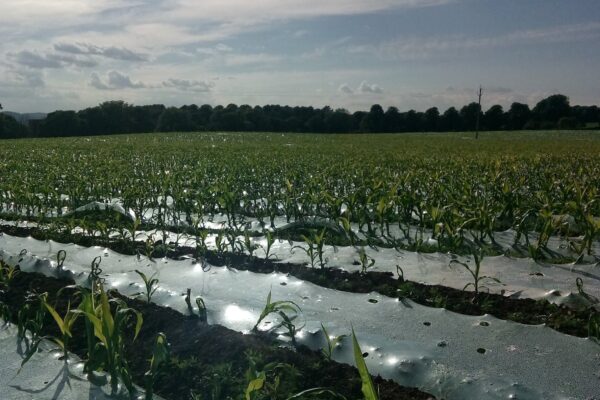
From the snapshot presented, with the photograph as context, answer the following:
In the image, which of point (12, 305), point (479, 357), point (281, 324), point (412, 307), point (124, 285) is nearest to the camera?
point (479, 357)

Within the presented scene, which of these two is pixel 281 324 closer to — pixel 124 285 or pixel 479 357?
pixel 479 357

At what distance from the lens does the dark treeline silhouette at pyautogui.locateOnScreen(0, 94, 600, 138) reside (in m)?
55.9

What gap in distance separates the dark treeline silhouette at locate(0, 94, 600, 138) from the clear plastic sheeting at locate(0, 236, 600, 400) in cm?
5448

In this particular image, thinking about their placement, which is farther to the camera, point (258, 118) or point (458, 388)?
point (258, 118)

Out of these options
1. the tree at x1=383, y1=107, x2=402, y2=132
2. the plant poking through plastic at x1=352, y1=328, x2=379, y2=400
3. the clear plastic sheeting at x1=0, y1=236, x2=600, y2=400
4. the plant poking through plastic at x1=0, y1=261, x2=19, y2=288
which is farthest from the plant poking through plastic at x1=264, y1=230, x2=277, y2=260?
the tree at x1=383, y1=107, x2=402, y2=132

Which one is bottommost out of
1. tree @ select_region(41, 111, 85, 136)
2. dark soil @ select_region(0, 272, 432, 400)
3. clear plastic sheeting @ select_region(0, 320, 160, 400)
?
clear plastic sheeting @ select_region(0, 320, 160, 400)

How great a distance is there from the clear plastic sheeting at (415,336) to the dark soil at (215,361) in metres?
0.14

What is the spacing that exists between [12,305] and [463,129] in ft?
232

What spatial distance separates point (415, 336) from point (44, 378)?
2078 millimetres

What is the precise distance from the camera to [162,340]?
8.14 feet

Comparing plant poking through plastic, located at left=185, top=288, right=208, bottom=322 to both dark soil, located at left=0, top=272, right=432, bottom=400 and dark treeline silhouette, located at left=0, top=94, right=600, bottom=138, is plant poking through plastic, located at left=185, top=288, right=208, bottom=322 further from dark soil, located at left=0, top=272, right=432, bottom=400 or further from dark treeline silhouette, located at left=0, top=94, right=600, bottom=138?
dark treeline silhouette, located at left=0, top=94, right=600, bottom=138

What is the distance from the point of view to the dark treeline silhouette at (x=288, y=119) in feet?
184

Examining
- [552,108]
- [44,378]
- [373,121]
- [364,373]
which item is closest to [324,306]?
[44,378]

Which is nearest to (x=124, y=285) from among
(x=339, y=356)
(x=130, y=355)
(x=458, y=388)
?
(x=130, y=355)
